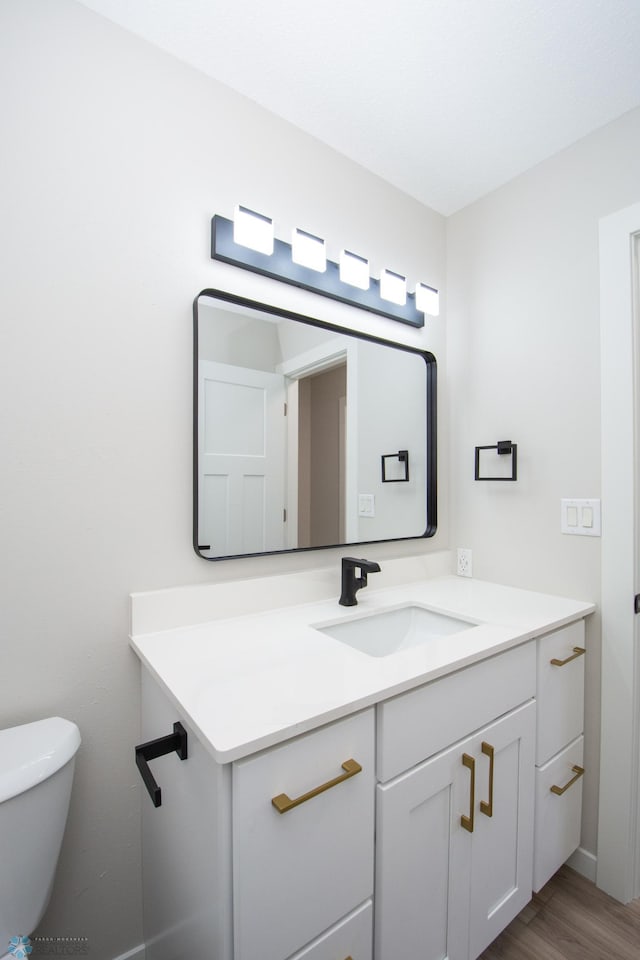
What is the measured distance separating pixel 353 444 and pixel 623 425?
2.75ft

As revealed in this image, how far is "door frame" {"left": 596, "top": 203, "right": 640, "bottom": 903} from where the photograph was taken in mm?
1340

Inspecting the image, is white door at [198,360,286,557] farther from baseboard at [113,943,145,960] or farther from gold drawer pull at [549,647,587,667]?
baseboard at [113,943,145,960]

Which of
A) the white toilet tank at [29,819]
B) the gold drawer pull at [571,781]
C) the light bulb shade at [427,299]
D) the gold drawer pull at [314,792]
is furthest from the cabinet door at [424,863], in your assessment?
the light bulb shade at [427,299]

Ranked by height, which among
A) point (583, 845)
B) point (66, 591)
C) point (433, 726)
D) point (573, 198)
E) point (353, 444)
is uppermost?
point (573, 198)

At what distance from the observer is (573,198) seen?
149 centimetres

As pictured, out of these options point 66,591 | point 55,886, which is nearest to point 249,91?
point 66,591

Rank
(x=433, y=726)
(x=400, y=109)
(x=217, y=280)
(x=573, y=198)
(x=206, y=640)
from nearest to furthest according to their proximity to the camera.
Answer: (x=433, y=726) → (x=206, y=640) → (x=217, y=280) → (x=400, y=109) → (x=573, y=198)

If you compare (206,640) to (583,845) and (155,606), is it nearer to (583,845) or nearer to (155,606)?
(155,606)

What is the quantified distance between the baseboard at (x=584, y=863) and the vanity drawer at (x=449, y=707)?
0.70 meters

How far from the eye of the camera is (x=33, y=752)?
2.81 ft

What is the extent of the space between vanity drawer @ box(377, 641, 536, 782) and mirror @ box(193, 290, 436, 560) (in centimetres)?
60

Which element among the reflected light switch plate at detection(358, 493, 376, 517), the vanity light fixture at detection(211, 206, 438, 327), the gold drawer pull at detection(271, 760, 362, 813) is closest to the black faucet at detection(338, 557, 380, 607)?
the reflected light switch plate at detection(358, 493, 376, 517)

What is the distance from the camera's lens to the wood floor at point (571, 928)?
3.88ft

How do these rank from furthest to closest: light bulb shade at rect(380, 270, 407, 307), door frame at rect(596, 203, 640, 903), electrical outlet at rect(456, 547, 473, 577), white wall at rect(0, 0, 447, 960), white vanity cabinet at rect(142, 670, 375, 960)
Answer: electrical outlet at rect(456, 547, 473, 577) < light bulb shade at rect(380, 270, 407, 307) < door frame at rect(596, 203, 640, 903) < white wall at rect(0, 0, 447, 960) < white vanity cabinet at rect(142, 670, 375, 960)
